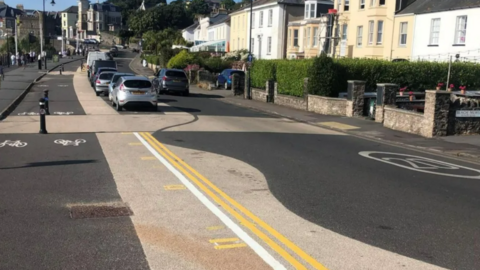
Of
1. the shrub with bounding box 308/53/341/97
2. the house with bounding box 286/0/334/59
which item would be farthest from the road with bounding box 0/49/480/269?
the house with bounding box 286/0/334/59

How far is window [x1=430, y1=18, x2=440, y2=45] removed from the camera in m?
34.7

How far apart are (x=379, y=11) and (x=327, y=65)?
19950 millimetres

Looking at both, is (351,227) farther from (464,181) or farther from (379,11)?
(379,11)

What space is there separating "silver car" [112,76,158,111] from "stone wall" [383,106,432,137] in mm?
10148

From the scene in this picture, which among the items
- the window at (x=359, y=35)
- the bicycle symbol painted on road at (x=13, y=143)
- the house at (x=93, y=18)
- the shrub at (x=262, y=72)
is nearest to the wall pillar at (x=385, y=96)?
the shrub at (x=262, y=72)

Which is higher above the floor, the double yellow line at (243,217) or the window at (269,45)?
the window at (269,45)

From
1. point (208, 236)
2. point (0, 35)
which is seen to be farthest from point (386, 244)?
point (0, 35)

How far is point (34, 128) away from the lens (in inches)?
634

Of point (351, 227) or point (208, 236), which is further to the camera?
point (351, 227)

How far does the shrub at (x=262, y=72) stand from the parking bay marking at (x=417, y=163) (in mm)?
16291

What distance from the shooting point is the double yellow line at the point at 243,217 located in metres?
5.41

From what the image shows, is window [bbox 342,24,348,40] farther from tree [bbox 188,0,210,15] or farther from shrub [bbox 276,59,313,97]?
tree [bbox 188,0,210,15]

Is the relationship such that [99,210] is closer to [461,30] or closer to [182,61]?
[461,30]

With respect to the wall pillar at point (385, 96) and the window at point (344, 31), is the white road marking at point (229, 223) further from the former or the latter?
the window at point (344, 31)
